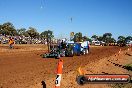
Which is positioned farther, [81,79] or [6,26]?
[6,26]

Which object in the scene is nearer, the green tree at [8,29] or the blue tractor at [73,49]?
the blue tractor at [73,49]

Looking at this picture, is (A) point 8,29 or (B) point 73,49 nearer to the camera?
(B) point 73,49

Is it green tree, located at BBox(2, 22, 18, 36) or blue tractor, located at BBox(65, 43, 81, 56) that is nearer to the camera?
blue tractor, located at BBox(65, 43, 81, 56)

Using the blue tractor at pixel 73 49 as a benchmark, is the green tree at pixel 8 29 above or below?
above

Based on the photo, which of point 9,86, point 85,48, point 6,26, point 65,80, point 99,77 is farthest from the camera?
point 6,26

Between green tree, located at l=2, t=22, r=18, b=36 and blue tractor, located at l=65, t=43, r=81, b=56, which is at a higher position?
green tree, located at l=2, t=22, r=18, b=36

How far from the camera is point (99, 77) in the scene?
18.7ft

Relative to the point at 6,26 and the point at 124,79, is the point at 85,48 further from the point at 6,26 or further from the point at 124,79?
the point at 6,26

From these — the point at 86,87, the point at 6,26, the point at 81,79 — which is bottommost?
the point at 86,87

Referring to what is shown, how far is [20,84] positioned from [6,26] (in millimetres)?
75804

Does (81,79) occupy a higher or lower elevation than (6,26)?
lower

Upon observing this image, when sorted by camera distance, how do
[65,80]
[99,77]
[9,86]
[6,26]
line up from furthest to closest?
[6,26], [65,80], [9,86], [99,77]

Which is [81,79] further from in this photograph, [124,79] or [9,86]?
[9,86]

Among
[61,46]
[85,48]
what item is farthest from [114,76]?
[85,48]
